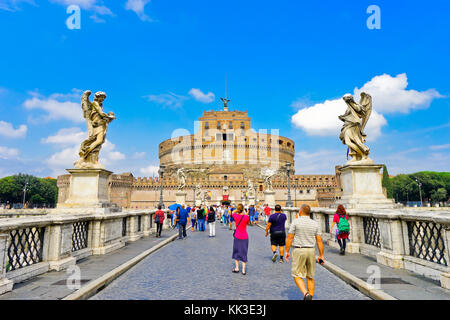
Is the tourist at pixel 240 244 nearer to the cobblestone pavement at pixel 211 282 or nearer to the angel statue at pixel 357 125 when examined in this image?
the cobblestone pavement at pixel 211 282

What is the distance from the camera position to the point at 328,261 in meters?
6.83

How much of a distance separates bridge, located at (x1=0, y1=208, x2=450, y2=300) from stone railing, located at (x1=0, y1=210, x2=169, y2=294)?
0.7 inches

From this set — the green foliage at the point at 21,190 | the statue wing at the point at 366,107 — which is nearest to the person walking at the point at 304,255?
the statue wing at the point at 366,107

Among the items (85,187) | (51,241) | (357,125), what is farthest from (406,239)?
(85,187)

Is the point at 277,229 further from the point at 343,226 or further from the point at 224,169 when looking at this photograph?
the point at 224,169

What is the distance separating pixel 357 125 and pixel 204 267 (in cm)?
591

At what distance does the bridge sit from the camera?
177 inches

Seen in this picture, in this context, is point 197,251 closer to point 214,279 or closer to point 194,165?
point 214,279

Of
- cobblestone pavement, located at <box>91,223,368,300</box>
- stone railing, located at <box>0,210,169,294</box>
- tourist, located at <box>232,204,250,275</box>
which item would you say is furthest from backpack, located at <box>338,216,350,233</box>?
stone railing, located at <box>0,210,169,294</box>

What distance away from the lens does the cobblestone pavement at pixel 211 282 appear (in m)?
4.55

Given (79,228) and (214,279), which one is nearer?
(214,279)

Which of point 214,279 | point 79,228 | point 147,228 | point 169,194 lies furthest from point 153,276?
point 169,194

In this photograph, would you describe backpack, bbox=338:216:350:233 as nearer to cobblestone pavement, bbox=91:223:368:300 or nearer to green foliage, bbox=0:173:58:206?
cobblestone pavement, bbox=91:223:368:300

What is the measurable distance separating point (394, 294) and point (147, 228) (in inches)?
434
